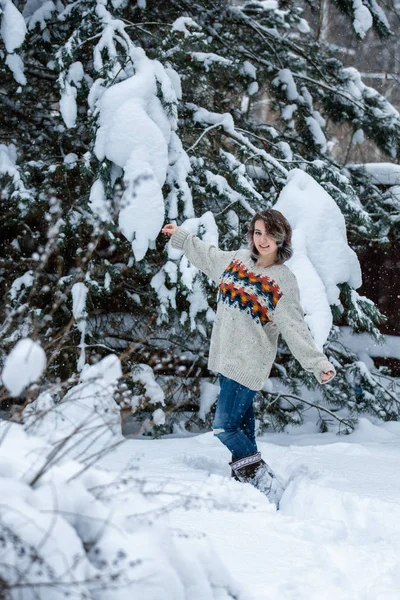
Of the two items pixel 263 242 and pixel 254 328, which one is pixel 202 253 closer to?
pixel 263 242

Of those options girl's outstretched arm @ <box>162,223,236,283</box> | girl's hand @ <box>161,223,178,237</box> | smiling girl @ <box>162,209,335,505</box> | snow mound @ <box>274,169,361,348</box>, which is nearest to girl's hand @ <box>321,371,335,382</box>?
smiling girl @ <box>162,209,335,505</box>

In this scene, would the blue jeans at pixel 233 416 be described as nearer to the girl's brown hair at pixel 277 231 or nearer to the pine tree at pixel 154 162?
the pine tree at pixel 154 162

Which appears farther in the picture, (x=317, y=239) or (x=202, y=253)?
(x=317, y=239)

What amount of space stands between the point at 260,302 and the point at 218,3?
13.7 feet

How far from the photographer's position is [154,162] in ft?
12.7

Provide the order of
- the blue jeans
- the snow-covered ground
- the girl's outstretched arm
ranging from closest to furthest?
the snow-covered ground → the blue jeans → the girl's outstretched arm

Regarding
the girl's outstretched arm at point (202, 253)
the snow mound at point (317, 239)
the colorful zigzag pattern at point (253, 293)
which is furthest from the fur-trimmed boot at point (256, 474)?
the snow mound at point (317, 239)

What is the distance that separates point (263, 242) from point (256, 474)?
1.24m

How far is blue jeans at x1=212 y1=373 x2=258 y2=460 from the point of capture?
3266mm

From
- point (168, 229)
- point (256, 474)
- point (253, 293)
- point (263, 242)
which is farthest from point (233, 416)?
point (168, 229)

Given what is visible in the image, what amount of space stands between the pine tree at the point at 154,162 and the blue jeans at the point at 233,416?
1.08 ft

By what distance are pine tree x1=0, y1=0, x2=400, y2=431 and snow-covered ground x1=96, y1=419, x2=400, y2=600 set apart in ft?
1.64

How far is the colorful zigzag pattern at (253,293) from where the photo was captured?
10.4 feet

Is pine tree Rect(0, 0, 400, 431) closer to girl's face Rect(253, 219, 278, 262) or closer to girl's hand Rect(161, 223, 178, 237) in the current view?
girl's hand Rect(161, 223, 178, 237)
